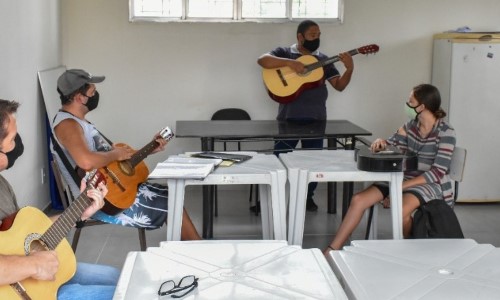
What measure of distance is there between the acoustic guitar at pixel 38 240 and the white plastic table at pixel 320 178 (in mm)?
1021

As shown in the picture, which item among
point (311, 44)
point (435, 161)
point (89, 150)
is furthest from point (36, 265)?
point (311, 44)

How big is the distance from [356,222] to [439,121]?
71 centimetres

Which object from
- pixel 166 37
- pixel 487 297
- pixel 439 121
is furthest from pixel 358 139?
pixel 487 297

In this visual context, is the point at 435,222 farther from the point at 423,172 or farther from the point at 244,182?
the point at 244,182

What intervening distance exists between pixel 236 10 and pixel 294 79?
110cm

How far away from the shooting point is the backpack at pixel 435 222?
10.8 ft

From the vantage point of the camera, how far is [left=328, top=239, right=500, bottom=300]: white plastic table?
1634 mm

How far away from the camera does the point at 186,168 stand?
2922 mm

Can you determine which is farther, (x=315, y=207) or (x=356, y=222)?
(x=315, y=207)

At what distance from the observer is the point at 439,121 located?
11.5 feet

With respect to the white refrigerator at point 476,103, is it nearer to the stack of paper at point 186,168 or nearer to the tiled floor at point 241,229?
the tiled floor at point 241,229

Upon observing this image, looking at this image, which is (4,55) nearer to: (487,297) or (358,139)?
(358,139)

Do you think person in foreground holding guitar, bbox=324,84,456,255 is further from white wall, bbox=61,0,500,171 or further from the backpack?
white wall, bbox=61,0,500,171

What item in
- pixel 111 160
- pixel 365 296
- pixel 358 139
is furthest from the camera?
→ pixel 358 139
